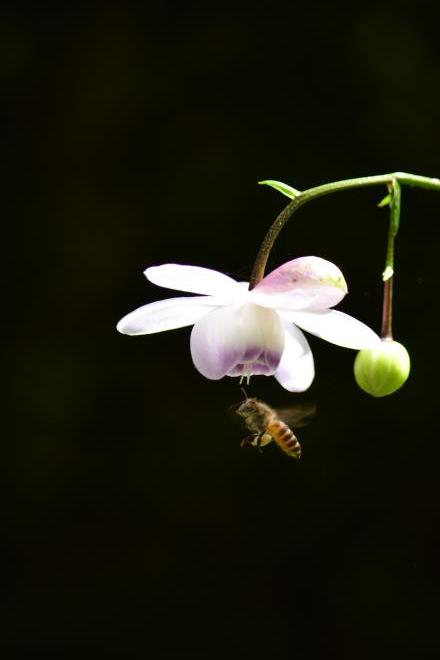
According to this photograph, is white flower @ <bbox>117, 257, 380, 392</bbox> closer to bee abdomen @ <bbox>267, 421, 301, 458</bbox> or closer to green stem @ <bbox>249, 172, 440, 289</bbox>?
green stem @ <bbox>249, 172, 440, 289</bbox>

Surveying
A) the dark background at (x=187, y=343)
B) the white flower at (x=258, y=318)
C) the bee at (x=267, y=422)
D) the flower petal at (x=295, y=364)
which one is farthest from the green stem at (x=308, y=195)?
the dark background at (x=187, y=343)

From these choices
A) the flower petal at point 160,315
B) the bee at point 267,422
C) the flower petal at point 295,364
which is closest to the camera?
the flower petal at point 160,315

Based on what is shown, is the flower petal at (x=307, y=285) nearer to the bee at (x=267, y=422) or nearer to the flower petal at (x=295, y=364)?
the flower petal at (x=295, y=364)

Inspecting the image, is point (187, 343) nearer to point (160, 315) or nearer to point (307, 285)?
point (160, 315)

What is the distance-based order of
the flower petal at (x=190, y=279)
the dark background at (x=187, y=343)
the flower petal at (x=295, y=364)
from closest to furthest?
the flower petal at (x=190, y=279) → the flower petal at (x=295, y=364) → the dark background at (x=187, y=343)

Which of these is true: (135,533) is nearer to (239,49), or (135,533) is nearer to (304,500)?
(304,500)

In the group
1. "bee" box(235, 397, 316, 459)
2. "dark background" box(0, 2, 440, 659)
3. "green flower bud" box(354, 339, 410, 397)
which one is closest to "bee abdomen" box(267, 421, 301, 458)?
"bee" box(235, 397, 316, 459)

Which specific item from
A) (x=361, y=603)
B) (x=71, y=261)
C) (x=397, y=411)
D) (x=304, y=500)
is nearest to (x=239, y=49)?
(x=71, y=261)
